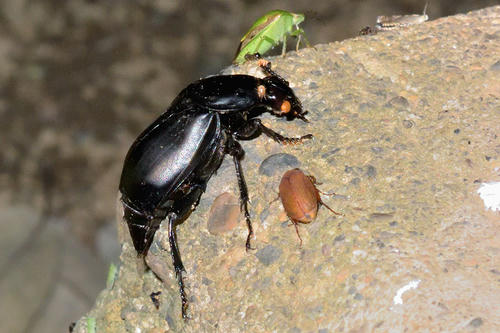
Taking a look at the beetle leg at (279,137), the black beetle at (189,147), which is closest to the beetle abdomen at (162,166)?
the black beetle at (189,147)

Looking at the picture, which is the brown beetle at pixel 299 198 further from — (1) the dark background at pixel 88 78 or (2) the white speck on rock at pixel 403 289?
(1) the dark background at pixel 88 78

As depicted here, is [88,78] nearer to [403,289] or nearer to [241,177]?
[241,177]

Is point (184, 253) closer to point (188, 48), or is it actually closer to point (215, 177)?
point (215, 177)

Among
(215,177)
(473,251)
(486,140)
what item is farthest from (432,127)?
(215,177)

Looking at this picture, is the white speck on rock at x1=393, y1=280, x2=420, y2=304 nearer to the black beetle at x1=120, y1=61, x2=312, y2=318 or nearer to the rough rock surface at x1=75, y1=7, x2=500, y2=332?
the rough rock surface at x1=75, y1=7, x2=500, y2=332

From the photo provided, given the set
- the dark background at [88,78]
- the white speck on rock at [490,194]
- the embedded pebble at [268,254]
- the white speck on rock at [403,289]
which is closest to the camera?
the white speck on rock at [403,289]

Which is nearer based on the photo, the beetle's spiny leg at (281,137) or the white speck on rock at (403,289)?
the white speck on rock at (403,289)

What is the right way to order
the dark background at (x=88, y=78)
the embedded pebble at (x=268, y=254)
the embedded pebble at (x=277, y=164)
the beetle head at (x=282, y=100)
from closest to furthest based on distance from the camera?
the embedded pebble at (x=268, y=254) < the embedded pebble at (x=277, y=164) < the beetle head at (x=282, y=100) < the dark background at (x=88, y=78)

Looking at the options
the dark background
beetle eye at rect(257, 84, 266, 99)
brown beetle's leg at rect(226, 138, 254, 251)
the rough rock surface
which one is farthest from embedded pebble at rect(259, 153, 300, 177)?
the dark background
